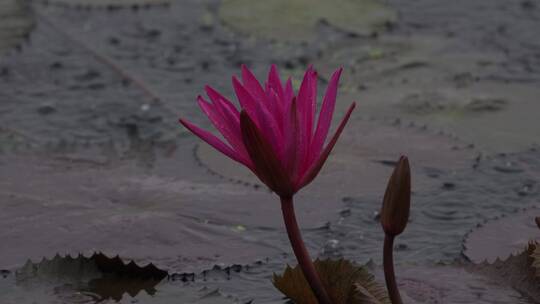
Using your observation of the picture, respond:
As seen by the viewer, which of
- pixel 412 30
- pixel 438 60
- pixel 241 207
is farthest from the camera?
pixel 412 30

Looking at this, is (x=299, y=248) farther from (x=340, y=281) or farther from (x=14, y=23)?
→ (x=14, y=23)

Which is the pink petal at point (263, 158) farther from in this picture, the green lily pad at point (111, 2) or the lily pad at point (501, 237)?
the green lily pad at point (111, 2)

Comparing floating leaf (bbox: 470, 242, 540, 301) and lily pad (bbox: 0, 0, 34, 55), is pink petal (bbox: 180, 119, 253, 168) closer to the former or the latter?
floating leaf (bbox: 470, 242, 540, 301)

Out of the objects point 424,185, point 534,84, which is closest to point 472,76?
point 534,84

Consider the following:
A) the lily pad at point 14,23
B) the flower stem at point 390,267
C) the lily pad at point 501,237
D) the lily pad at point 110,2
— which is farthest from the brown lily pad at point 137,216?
the lily pad at point 110,2

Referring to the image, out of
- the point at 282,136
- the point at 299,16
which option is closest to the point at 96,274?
the point at 282,136

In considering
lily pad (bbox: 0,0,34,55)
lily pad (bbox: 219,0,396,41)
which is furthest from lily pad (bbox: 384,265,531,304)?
lily pad (bbox: 0,0,34,55)

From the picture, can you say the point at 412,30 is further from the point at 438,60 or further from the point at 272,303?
the point at 272,303
